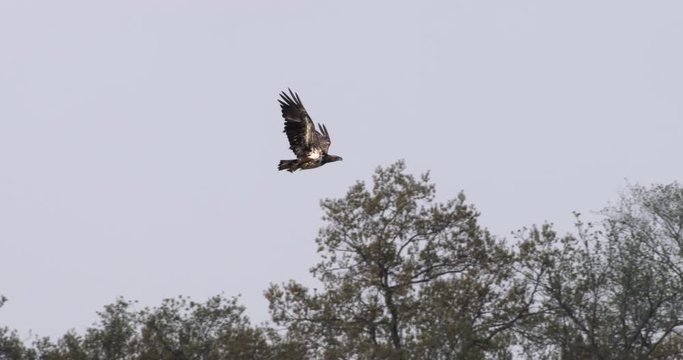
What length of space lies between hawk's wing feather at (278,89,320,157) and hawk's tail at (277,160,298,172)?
0.68 m

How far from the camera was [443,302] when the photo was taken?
1881 inches

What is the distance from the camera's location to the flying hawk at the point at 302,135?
32281 millimetres

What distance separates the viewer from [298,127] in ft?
107

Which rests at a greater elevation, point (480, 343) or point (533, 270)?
point (533, 270)

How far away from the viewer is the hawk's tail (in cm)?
3112

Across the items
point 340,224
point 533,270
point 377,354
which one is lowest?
point 377,354

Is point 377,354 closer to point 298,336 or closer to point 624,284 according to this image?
point 298,336

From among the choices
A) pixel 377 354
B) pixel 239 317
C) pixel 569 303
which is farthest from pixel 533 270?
pixel 239 317

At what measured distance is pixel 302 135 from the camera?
1281 inches

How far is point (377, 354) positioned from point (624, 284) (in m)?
8.87

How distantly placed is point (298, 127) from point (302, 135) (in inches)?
9.2

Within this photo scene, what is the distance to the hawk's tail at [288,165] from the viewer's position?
31125 millimetres

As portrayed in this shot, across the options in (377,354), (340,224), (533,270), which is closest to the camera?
(377,354)

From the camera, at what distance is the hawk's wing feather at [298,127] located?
3234 cm
